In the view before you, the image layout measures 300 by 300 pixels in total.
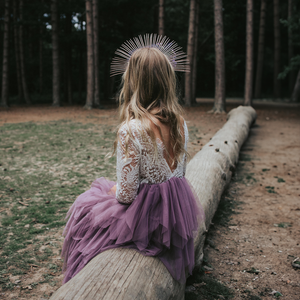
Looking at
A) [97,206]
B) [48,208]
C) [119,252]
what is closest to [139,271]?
[119,252]

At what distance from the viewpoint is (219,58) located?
14438 mm

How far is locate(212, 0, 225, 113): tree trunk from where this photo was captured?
46.5 feet

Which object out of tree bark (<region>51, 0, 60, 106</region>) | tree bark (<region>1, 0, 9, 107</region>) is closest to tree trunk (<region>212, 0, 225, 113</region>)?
tree bark (<region>51, 0, 60, 106</region>)

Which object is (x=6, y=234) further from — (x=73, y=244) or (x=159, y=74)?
(x=159, y=74)

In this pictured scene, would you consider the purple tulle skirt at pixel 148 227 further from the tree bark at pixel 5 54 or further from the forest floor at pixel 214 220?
the tree bark at pixel 5 54

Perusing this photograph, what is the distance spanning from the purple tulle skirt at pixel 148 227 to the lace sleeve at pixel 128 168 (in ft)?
0.26

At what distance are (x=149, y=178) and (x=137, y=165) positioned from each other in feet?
0.53

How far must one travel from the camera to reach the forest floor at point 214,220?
265 centimetres

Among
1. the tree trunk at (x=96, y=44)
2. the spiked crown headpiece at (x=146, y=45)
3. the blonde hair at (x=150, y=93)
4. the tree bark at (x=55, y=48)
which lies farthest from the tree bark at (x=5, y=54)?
the blonde hair at (x=150, y=93)

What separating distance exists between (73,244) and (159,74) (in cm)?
146

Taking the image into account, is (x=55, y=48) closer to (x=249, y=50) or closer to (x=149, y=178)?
(x=249, y=50)

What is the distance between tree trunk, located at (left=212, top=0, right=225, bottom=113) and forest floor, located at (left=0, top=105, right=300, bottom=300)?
713 cm

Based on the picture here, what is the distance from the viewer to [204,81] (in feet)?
119

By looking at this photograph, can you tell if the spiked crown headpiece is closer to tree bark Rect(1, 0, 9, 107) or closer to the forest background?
the forest background
